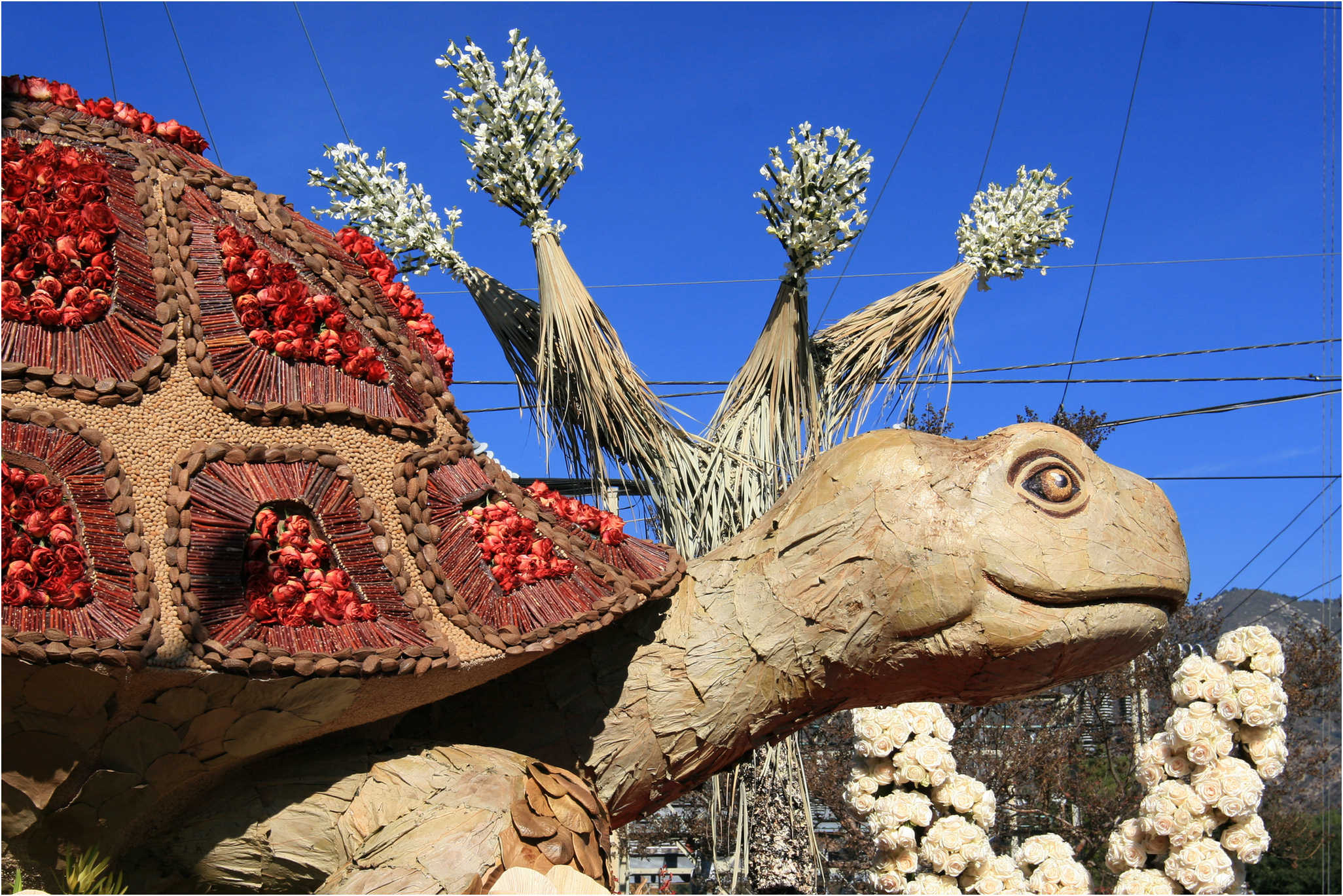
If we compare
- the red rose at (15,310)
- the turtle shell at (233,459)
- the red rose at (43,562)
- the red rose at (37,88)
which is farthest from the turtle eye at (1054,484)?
the red rose at (37,88)

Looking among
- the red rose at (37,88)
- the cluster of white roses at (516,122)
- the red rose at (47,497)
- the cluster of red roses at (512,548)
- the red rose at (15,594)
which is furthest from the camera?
the cluster of white roses at (516,122)

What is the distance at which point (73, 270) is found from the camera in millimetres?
2691

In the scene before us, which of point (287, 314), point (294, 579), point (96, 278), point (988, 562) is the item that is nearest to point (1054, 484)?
point (988, 562)

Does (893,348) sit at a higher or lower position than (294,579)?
higher

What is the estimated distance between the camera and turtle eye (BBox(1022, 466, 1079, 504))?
2945 mm

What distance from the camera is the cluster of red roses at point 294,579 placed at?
2607mm

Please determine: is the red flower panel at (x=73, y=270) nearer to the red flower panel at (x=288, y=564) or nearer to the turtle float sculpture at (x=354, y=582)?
the turtle float sculpture at (x=354, y=582)

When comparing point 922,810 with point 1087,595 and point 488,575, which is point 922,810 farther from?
point 488,575

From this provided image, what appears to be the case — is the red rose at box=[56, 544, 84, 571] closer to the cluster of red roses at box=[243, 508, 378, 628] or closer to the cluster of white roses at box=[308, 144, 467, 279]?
the cluster of red roses at box=[243, 508, 378, 628]

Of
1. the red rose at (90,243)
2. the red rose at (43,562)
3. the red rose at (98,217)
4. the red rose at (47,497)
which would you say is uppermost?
the red rose at (98,217)

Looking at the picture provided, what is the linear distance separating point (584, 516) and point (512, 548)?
1.07 feet

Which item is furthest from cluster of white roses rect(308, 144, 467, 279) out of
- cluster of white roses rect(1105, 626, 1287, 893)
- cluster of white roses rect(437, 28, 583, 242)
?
cluster of white roses rect(1105, 626, 1287, 893)

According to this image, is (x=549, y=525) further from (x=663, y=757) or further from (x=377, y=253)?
(x=377, y=253)

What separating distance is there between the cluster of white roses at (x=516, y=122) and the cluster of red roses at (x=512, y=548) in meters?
1.63
